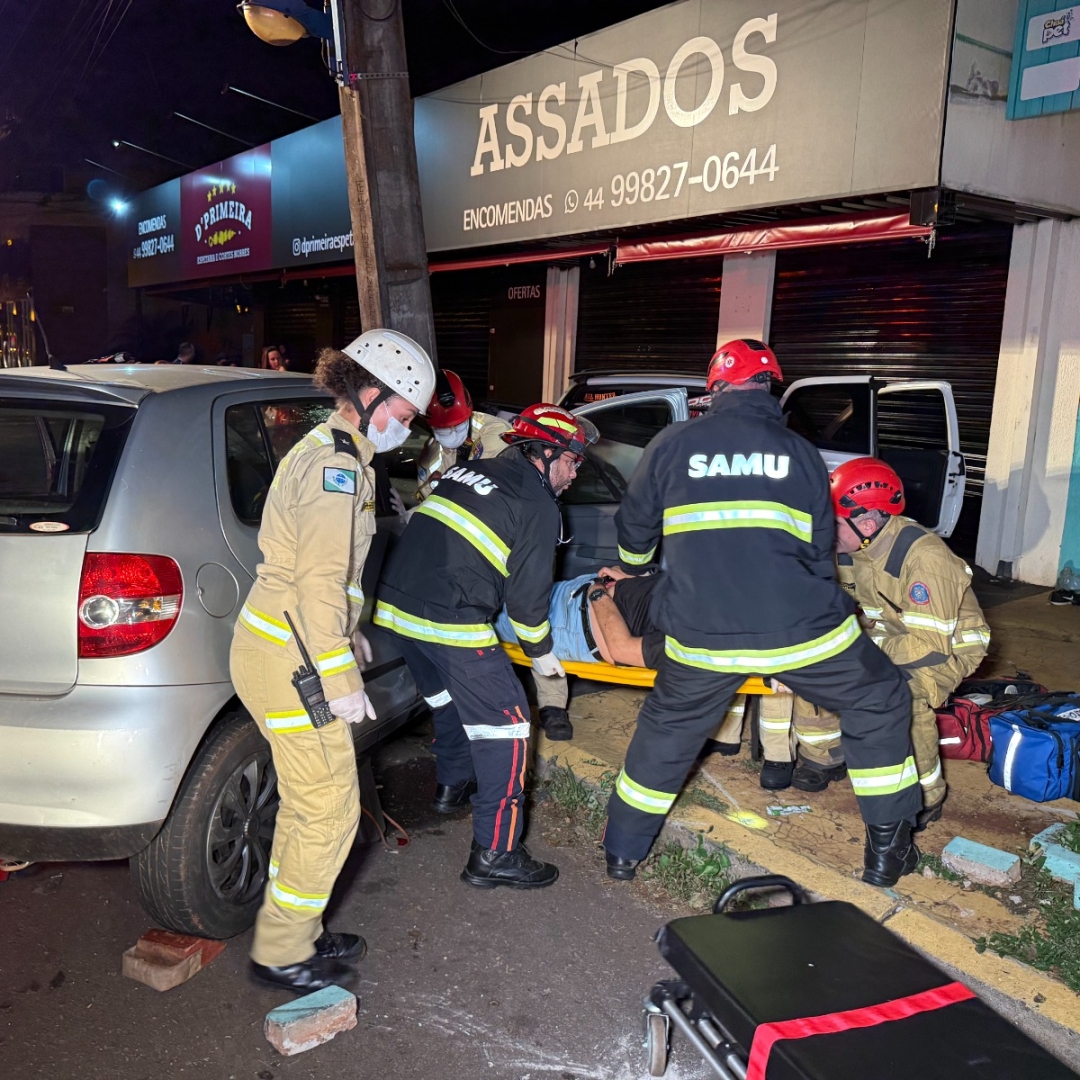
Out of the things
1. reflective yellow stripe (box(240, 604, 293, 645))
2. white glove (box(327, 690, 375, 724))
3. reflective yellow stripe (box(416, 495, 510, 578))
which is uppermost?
reflective yellow stripe (box(416, 495, 510, 578))

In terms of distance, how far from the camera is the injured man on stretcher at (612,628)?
4.20 meters

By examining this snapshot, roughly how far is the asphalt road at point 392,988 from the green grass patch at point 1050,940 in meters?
1.09

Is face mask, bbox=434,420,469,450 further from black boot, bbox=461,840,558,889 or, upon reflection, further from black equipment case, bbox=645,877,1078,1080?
black equipment case, bbox=645,877,1078,1080

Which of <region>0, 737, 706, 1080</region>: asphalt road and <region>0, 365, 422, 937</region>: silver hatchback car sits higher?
<region>0, 365, 422, 937</region>: silver hatchback car

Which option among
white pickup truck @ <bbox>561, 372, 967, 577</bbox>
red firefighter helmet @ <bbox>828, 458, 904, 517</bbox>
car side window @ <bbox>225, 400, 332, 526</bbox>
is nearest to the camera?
car side window @ <bbox>225, 400, 332, 526</bbox>

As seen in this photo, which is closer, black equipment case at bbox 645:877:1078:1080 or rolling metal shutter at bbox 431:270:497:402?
black equipment case at bbox 645:877:1078:1080

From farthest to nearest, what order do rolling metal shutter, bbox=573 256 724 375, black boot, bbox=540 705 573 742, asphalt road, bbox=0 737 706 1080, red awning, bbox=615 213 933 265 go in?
rolling metal shutter, bbox=573 256 724 375, red awning, bbox=615 213 933 265, black boot, bbox=540 705 573 742, asphalt road, bbox=0 737 706 1080

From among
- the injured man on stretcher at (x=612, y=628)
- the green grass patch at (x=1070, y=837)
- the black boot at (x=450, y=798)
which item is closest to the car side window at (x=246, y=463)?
the injured man on stretcher at (x=612, y=628)

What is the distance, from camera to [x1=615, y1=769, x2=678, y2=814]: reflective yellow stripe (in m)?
3.38

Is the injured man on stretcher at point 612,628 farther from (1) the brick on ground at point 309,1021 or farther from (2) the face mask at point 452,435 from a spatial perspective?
(1) the brick on ground at point 309,1021

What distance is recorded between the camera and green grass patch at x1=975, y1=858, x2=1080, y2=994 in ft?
9.57

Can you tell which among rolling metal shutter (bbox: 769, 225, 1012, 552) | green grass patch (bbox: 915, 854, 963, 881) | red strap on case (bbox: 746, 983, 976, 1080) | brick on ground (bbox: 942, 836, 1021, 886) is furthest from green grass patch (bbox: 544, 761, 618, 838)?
rolling metal shutter (bbox: 769, 225, 1012, 552)

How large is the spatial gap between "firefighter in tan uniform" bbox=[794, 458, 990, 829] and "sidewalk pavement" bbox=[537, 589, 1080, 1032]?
217 millimetres

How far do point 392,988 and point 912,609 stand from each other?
243 cm
